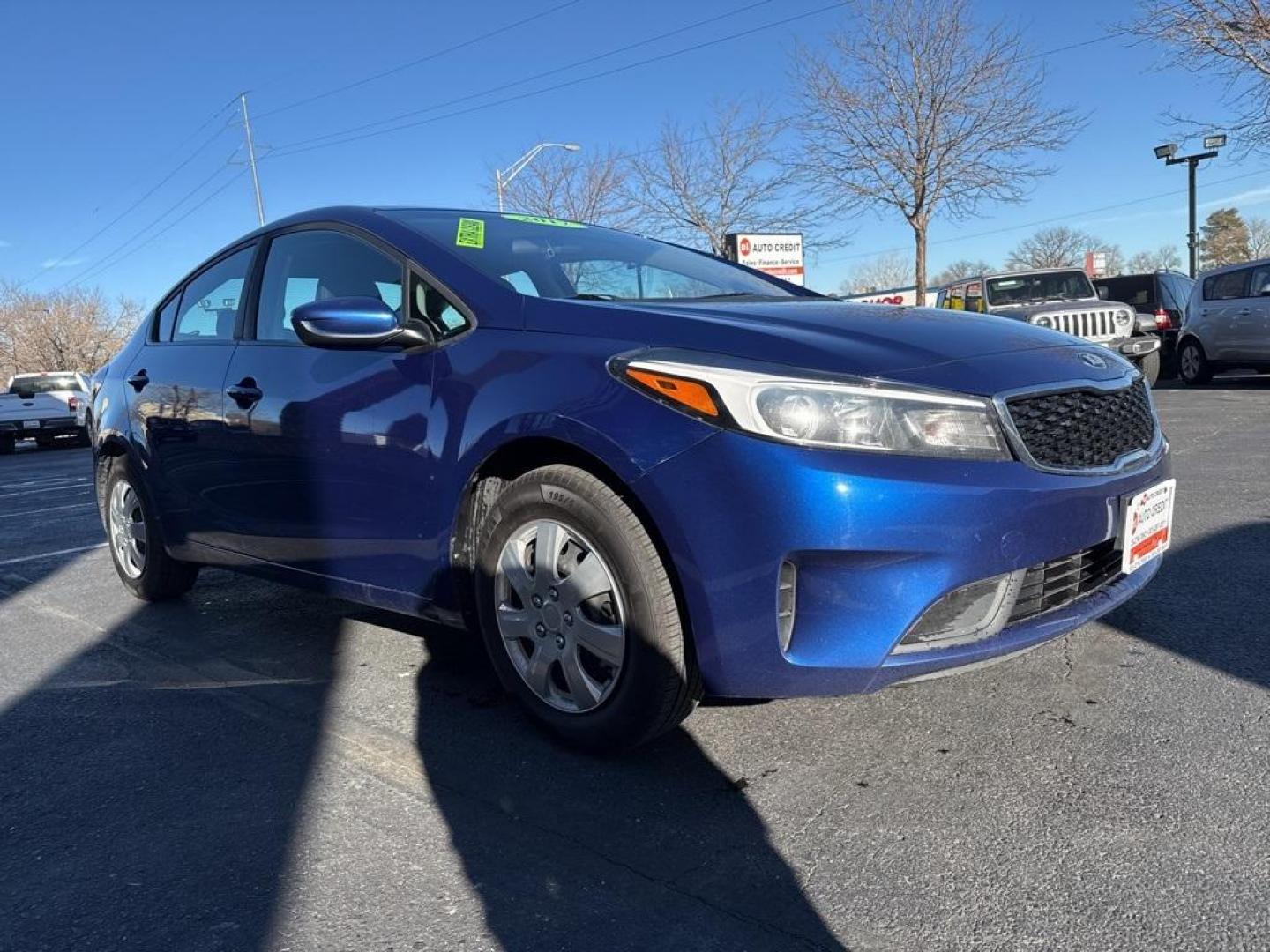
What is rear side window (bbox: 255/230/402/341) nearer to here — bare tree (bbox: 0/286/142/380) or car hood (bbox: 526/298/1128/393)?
car hood (bbox: 526/298/1128/393)

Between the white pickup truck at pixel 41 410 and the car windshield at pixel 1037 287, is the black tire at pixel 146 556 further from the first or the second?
the white pickup truck at pixel 41 410

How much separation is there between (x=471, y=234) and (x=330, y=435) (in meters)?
0.82

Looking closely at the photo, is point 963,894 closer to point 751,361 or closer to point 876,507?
point 876,507

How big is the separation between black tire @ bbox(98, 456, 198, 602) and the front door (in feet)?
2.93

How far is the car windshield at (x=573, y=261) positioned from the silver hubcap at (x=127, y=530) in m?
2.21

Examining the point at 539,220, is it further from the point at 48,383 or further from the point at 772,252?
the point at 48,383

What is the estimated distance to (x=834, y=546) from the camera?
7.10 feet

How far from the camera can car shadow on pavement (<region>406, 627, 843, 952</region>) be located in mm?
1921

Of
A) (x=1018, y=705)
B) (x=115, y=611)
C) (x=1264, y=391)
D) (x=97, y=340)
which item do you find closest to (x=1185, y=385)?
(x=1264, y=391)

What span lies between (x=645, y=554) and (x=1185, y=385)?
45.2 ft

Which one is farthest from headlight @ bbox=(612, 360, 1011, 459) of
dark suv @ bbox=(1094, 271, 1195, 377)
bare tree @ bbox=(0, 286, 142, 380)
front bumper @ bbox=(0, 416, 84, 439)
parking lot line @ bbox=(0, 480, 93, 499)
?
bare tree @ bbox=(0, 286, 142, 380)

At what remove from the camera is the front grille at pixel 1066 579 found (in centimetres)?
238

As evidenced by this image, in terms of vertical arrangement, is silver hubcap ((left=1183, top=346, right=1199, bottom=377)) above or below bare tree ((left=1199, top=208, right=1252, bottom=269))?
below

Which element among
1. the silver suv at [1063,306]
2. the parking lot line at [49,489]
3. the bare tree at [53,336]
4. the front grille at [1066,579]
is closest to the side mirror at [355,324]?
the front grille at [1066,579]
